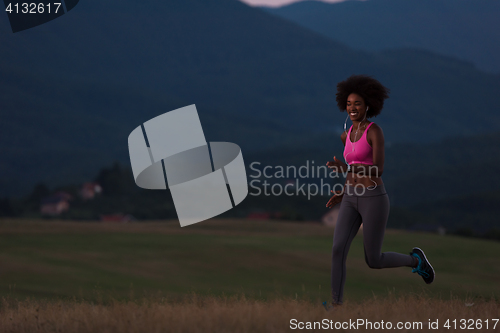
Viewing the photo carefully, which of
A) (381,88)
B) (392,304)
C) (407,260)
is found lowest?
(392,304)

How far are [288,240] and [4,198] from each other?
69673 mm

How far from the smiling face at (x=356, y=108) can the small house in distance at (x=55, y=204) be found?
98238 millimetres

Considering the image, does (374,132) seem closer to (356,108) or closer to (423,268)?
(356,108)

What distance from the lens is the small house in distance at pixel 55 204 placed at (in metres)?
101

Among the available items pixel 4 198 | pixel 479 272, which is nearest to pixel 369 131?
pixel 479 272

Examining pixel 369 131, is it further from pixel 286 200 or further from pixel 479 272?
pixel 286 200

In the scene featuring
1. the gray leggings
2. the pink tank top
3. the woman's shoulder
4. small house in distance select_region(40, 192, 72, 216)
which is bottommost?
small house in distance select_region(40, 192, 72, 216)

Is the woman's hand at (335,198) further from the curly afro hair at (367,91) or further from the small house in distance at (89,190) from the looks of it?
the small house in distance at (89,190)

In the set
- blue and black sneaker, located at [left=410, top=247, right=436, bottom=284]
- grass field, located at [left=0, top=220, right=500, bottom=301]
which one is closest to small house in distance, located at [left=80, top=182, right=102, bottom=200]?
grass field, located at [left=0, top=220, right=500, bottom=301]

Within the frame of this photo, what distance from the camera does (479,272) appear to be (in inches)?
1383

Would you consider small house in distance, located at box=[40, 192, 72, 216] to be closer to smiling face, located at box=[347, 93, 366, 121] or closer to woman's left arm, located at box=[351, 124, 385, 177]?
smiling face, located at box=[347, 93, 366, 121]

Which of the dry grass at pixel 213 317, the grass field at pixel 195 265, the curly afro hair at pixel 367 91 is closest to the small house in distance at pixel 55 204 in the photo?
the grass field at pixel 195 265

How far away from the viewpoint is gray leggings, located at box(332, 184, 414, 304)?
707cm

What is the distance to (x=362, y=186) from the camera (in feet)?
23.5
